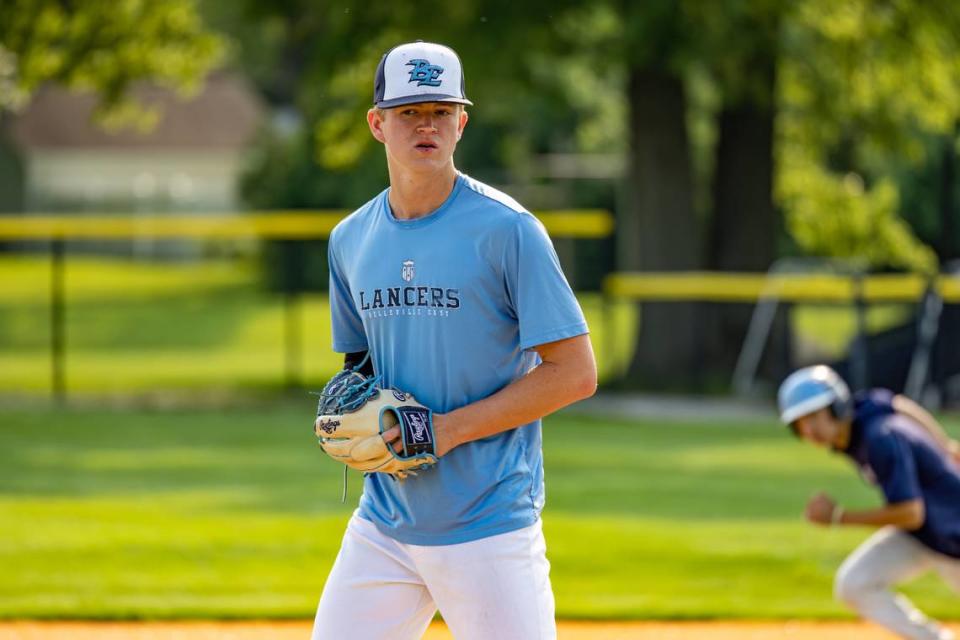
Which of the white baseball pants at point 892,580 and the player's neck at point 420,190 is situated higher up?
the player's neck at point 420,190

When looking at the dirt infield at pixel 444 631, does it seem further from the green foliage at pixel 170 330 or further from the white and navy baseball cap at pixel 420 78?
the green foliage at pixel 170 330

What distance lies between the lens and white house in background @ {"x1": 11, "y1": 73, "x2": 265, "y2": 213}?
5841 centimetres

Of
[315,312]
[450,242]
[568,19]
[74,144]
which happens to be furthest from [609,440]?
[74,144]

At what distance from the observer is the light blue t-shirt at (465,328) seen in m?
4.15

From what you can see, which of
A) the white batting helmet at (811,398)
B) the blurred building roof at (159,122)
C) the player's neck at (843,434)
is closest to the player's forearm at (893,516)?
the player's neck at (843,434)

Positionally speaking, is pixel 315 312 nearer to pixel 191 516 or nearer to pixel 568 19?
pixel 568 19

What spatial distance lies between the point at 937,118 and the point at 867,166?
49.5 ft

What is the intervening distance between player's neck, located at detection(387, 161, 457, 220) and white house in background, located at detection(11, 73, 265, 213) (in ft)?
171

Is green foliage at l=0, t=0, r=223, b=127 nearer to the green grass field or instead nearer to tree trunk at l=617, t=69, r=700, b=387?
the green grass field

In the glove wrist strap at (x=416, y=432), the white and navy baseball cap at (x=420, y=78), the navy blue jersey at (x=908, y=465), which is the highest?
the white and navy baseball cap at (x=420, y=78)

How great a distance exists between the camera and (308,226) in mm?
20828

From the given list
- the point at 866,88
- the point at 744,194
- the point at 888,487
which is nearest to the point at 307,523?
the point at 888,487

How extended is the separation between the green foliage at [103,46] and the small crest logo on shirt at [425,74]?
758 inches

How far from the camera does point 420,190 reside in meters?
4.28
